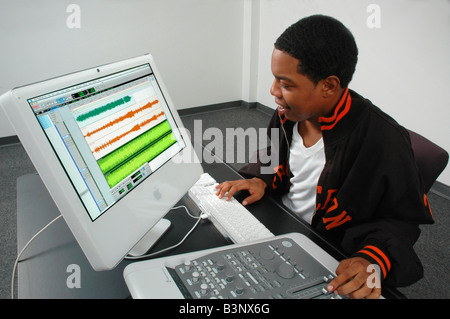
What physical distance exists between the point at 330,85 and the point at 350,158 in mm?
194

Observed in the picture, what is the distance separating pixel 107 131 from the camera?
1.98ft

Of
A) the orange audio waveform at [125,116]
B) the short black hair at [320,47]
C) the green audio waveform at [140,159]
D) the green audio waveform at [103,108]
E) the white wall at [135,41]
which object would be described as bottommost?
the white wall at [135,41]

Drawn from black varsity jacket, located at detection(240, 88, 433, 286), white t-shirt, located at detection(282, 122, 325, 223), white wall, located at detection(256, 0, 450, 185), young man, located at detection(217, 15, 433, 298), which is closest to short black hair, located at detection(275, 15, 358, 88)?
young man, located at detection(217, 15, 433, 298)

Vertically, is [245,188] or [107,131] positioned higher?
[107,131]

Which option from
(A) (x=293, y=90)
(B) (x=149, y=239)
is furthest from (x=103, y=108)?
(A) (x=293, y=90)

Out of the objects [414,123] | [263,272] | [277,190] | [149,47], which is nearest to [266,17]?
[149,47]

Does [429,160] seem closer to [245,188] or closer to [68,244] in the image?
[245,188]

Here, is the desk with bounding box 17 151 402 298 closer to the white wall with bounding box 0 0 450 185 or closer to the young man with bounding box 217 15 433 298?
the young man with bounding box 217 15 433 298

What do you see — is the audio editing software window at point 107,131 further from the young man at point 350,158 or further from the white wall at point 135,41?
the white wall at point 135,41

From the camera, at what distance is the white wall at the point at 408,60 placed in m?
1.87

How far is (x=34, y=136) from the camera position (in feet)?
1.55

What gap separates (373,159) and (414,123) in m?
1.66

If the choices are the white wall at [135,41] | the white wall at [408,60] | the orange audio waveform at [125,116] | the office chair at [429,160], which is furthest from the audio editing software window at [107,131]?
the white wall at [135,41]

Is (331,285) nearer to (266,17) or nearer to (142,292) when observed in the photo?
(142,292)
